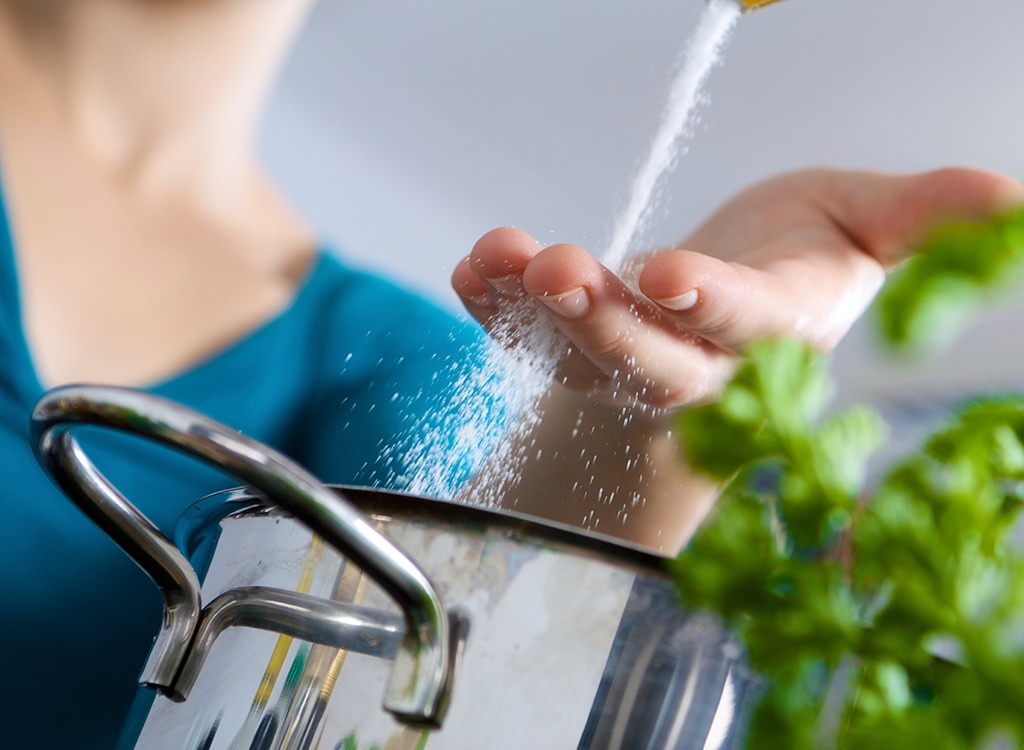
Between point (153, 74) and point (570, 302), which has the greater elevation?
point (153, 74)

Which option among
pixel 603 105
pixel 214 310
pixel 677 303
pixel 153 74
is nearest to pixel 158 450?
pixel 214 310

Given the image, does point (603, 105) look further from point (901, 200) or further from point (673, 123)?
point (901, 200)

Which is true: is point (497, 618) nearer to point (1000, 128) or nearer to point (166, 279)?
point (166, 279)

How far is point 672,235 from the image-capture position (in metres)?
1.35

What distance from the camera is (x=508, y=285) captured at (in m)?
0.27

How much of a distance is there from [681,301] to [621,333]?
2cm

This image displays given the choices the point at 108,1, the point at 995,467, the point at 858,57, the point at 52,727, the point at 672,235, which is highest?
the point at 858,57

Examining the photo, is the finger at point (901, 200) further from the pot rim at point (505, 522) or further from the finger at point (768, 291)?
the pot rim at point (505, 522)

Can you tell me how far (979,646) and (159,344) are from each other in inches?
18.9

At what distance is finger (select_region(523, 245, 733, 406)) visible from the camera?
0.24 meters

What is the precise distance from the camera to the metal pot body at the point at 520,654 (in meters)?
0.17

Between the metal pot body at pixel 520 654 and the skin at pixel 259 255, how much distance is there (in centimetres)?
9

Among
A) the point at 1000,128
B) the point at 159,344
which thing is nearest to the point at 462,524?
the point at 159,344

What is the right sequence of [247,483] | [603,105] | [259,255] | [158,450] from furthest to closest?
1. [603,105]
2. [259,255]
3. [158,450]
4. [247,483]
